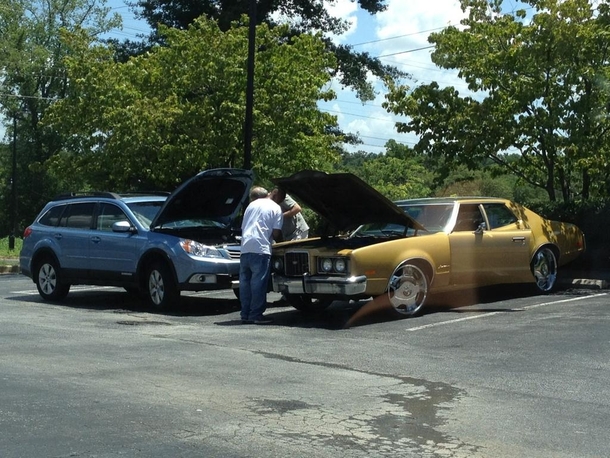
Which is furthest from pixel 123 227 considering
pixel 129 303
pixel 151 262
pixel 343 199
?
pixel 343 199

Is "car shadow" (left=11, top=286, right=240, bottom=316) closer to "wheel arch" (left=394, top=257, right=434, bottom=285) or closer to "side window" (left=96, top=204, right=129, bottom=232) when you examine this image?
"side window" (left=96, top=204, right=129, bottom=232)

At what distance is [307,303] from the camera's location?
1338 cm

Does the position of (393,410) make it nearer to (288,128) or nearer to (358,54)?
(288,128)

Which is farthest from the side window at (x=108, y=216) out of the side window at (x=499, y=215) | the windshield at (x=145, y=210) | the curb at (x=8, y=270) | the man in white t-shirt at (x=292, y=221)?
the curb at (x=8, y=270)

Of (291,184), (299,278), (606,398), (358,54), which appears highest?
(358,54)

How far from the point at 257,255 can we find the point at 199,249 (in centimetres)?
151

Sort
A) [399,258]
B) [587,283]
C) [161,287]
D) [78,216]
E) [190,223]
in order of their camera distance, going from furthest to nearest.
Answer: [587,283]
[78,216]
[190,223]
[161,287]
[399,258]

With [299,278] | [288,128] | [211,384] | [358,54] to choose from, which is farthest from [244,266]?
[358,54]

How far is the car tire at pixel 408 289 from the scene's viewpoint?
12.3m

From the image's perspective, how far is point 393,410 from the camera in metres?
7.14

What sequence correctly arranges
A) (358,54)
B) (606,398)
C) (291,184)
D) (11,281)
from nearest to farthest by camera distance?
1. (606,398)
2. (291,184)
3. (11,281)
4. (358,54)

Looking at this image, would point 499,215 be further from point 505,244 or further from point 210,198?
point 210,198

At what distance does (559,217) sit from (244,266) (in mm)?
8188

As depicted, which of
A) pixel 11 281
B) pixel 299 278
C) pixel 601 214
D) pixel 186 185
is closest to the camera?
pixel 299 278
